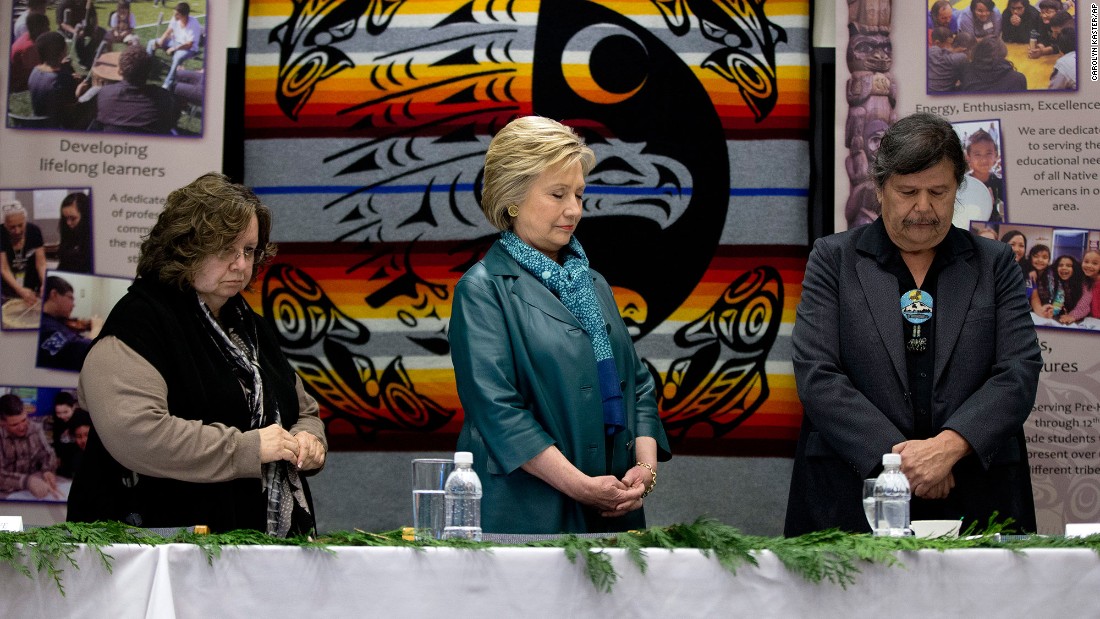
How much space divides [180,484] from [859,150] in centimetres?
234

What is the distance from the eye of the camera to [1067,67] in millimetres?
3936

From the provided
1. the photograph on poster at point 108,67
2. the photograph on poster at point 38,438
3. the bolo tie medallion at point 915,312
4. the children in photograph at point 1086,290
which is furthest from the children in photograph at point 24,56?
the children in photograph at point 1086,290

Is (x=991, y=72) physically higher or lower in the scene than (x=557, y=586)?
higher

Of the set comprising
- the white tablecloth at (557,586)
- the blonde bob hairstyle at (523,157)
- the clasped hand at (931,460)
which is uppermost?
the blonde bob hairstyle at (523,157)

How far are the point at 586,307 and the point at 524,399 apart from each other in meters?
0.26

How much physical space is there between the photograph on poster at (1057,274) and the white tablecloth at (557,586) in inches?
81.0

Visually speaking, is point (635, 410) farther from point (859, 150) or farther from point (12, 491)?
point (12, 491)

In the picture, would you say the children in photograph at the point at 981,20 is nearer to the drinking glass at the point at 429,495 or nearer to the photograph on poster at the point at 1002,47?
the photograph on poster at the point at 1002,47

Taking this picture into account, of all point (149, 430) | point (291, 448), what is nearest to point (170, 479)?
point (149, 430)

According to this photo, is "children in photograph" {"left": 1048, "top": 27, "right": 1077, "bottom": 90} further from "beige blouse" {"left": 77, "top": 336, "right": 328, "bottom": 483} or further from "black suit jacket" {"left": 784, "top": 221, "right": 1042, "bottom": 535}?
"beige blouse" {"left": 77, "top": 336, "right": 328, "bottom": 483}

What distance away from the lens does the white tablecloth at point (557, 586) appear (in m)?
1.99

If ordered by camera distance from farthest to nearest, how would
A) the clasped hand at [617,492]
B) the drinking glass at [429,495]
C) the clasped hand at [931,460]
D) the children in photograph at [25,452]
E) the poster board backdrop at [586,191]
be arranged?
the poster board backdrop at [586,191], the children in photograph at [25,452], the clasped hand at [931,460], the clasped hand at [617,492], the drinking glass at [429,495]

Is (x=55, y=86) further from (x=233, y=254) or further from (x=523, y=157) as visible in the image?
(x=523, y=157)

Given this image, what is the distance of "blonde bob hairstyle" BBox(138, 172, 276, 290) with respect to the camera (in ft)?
9.62
